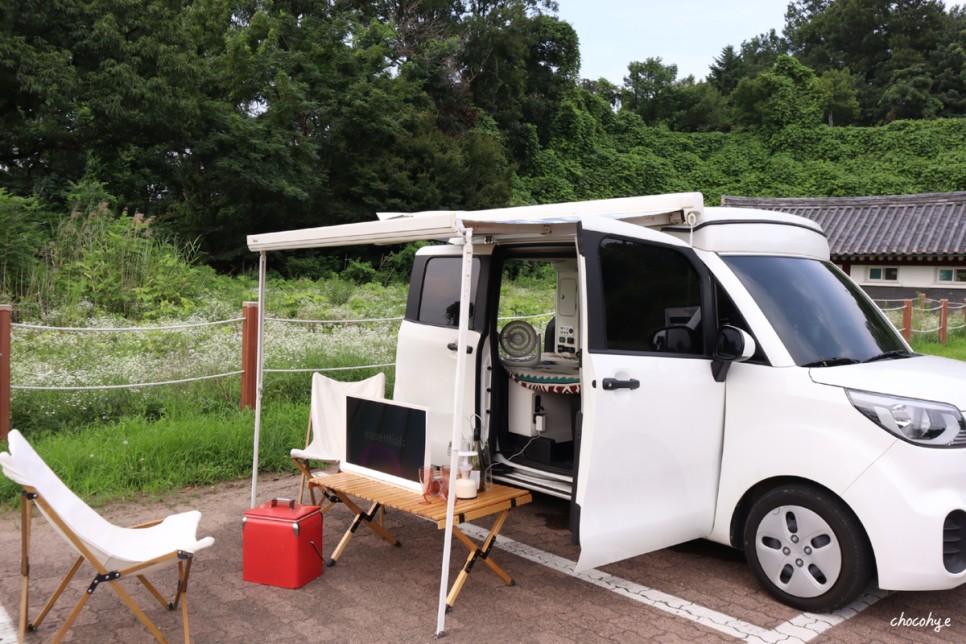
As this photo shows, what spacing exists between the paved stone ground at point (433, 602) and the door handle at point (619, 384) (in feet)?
4.07

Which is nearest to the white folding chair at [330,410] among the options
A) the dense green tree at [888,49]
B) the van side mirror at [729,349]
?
the van side mirror at [729,349]

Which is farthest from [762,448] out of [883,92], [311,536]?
[883,92]

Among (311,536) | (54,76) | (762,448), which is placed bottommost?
(311,536)

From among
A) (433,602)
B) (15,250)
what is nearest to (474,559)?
(433,602)

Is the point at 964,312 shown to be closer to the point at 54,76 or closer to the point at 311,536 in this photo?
the point at 311,536

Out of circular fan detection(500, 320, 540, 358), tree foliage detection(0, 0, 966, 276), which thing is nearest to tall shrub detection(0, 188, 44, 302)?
tree foliage detection(0, 0, 966, 276)

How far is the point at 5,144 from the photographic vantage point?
17.1 m

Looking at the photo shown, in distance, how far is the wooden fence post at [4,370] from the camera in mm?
6328

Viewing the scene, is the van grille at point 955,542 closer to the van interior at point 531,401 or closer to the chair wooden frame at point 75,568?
the van interior at point 531,401

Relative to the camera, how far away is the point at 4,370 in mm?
6336

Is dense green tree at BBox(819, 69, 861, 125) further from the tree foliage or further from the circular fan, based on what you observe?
the circular fan

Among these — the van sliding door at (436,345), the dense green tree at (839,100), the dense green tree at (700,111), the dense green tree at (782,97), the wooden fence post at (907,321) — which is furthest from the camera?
the dense green tree at (700,111)

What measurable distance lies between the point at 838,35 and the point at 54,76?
57.7 meters

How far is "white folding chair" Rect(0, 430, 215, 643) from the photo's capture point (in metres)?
3.32
